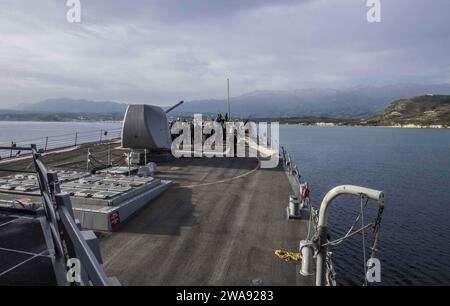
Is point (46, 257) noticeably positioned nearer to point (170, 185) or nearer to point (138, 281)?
point (138, 281)

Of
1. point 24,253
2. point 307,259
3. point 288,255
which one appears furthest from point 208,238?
point 24,253

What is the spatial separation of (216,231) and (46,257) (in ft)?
26.2

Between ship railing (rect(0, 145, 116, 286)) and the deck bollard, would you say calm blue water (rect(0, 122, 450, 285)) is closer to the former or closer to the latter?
the deck bollard

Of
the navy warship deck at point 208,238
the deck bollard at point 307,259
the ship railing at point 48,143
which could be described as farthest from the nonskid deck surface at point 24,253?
the deck bollard at point 307,259

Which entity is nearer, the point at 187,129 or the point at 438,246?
the point at 438,246

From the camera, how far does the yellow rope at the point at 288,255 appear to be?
36.6ft

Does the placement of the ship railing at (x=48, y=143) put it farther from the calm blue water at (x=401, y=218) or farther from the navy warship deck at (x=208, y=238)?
the calm blue water at (x=401, y=218)

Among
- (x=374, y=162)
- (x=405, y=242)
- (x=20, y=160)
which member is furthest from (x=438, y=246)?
(x=374, y=162)

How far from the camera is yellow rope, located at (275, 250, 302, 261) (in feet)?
36.6

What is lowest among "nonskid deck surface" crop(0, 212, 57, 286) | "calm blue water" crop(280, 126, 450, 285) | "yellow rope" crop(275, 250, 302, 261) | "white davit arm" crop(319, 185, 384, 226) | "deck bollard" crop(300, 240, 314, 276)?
"calm blue water" crop(280, 126, 450, 285)

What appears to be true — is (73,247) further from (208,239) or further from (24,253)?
(208,239)

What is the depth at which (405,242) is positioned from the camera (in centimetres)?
2530

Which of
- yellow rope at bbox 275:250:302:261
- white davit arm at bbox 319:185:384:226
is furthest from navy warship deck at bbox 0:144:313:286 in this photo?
white davit arm at bbox 319:185:384:226
